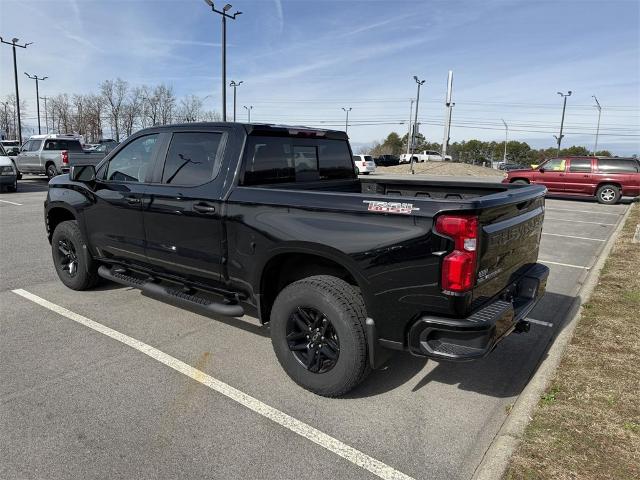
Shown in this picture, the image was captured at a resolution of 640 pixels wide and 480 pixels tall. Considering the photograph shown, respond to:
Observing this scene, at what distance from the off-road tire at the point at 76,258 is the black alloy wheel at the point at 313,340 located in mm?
2995

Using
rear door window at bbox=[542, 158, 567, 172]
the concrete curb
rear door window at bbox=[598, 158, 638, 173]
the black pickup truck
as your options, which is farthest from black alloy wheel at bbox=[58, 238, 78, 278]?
rear door window at bbox=[598, 158, 638, 173]

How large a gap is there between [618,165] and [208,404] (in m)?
18.9

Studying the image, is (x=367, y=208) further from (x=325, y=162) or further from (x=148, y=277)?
(x=148, y=277)

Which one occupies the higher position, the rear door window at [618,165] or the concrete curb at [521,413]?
the rear door window at [618,165]

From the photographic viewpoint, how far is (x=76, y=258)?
17.8 feet

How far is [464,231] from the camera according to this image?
268cm

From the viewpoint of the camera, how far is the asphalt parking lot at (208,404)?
268 cm

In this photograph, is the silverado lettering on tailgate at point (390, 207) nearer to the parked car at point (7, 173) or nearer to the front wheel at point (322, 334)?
the front wheel at point (322, 334)

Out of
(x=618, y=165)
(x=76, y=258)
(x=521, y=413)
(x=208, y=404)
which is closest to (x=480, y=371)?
(x=521, y=413)

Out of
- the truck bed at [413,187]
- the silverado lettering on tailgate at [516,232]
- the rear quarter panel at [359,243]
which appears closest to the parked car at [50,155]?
the truck bed at [413,187]

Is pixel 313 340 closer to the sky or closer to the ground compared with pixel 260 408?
closer to the sky

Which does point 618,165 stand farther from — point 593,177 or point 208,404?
point 208,404

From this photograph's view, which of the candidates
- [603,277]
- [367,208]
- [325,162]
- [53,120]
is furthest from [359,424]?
[53,120]

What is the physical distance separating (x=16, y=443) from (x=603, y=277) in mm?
6724
